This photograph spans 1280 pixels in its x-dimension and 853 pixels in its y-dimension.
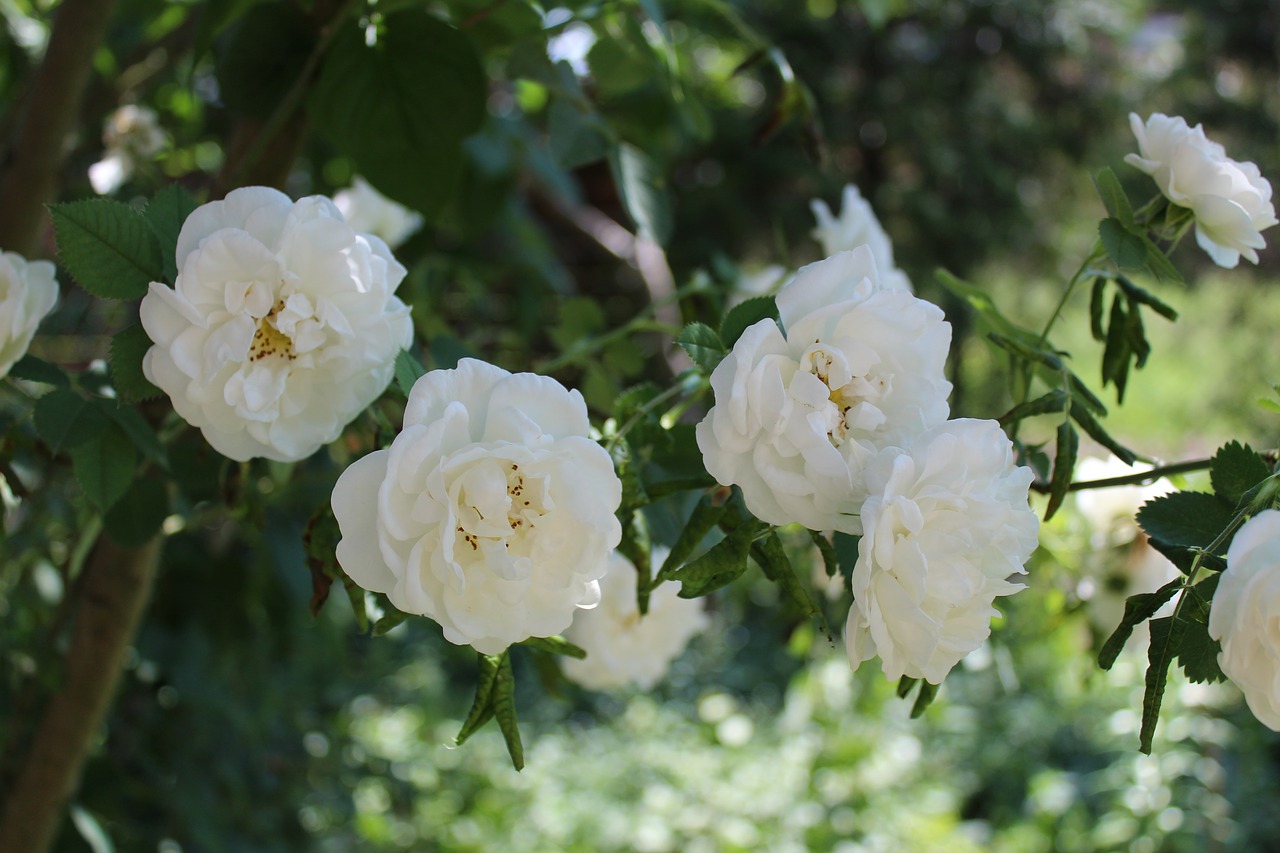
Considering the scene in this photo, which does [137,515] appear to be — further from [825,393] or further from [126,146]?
[126,146]

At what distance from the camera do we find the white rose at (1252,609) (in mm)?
346

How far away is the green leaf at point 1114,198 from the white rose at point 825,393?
140mm

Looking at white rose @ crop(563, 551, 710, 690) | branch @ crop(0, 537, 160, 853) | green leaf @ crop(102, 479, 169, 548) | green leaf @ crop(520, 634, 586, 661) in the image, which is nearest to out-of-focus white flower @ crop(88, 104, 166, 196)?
branch @ crop(0, 537, 160, 853)

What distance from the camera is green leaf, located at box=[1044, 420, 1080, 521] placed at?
0.47m

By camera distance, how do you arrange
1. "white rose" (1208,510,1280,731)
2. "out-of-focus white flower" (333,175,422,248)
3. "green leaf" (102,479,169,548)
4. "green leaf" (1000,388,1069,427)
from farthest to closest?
1. "out-of-focus white flower" (333,175,422,248)
2. "green leaf" (102,479,169,548)
3. "green leaf" (1000,388,1069,427)
4. "white rose" (1208,510,1280,731)

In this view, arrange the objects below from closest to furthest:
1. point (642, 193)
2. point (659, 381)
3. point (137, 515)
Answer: point (137, 515), point (642, 193), point (659, 381)

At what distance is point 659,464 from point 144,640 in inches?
38.2

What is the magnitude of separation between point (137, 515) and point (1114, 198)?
1.77 ft

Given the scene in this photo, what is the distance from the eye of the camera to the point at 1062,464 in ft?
1.54

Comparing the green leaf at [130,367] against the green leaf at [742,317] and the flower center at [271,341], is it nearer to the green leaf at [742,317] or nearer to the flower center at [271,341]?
the flower center at [271,341]

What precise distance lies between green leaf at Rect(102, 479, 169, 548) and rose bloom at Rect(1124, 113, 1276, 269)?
542 mm

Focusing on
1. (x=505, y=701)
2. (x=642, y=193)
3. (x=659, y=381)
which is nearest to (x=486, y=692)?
(x=505, y=701)

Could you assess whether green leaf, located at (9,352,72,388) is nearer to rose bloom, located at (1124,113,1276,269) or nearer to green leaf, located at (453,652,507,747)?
green leaf, located at (453,652,507,747)

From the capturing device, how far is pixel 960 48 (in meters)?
3.22
